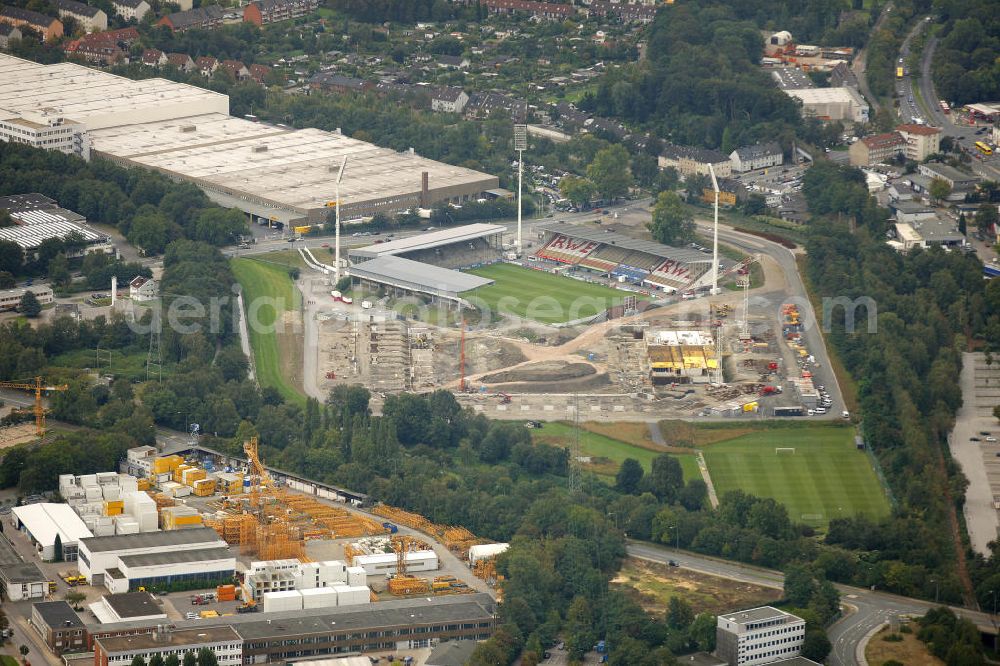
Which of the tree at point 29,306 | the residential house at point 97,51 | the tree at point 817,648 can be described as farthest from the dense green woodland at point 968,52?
the tree at point 817,648

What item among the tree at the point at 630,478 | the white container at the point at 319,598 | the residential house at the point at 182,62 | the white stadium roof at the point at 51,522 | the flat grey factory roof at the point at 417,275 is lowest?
the residential house at the point at 182,62

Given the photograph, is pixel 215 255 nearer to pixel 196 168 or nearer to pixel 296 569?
pixel 196 168

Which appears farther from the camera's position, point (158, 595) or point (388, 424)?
point (388, 424)

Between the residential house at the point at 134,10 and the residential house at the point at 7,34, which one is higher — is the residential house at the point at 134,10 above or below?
above

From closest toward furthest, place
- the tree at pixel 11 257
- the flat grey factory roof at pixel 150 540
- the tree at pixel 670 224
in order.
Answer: the flat grey factory roof at pixel 150 540 < the tree at pixel 11 257 < the tree at pixel 670 224

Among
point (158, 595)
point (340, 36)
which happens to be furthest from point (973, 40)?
point (158, 595)

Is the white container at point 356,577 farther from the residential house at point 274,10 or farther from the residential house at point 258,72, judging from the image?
the residential house at point 274,10

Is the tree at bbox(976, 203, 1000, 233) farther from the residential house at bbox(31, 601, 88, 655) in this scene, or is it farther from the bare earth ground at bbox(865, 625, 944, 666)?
the residential house at bbox(31, 601, 88, 655)
